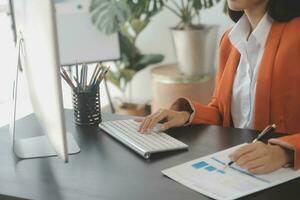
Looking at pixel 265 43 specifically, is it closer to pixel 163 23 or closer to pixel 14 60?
pixel 14 60

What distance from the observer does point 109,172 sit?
3.65 feet

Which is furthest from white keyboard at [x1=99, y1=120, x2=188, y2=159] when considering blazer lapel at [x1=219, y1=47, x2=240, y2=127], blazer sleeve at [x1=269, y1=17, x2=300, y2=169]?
blazer sleeve at [x1=269, y1=17, x2=300, y2=169]

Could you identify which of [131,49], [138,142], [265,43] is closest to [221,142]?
[138,142]

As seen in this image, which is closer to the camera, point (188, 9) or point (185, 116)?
point (185, 116)

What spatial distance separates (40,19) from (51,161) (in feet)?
1.46

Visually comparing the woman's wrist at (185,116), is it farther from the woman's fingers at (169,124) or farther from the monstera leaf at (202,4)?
the monstera leaf at (202,4)

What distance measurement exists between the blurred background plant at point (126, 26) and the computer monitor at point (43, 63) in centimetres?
191

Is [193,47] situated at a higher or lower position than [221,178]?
higher

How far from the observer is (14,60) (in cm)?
128

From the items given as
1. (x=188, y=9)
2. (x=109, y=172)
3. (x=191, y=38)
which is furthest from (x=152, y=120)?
(x=188, y=9)

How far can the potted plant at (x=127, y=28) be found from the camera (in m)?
3.10

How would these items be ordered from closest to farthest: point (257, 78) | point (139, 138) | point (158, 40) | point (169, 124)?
point (139, 138) → point (169, 124) → point (257, 78) → point (158, 40)

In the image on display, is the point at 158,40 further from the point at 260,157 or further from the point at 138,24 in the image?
the point at 260,157

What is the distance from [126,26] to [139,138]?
2269mm
